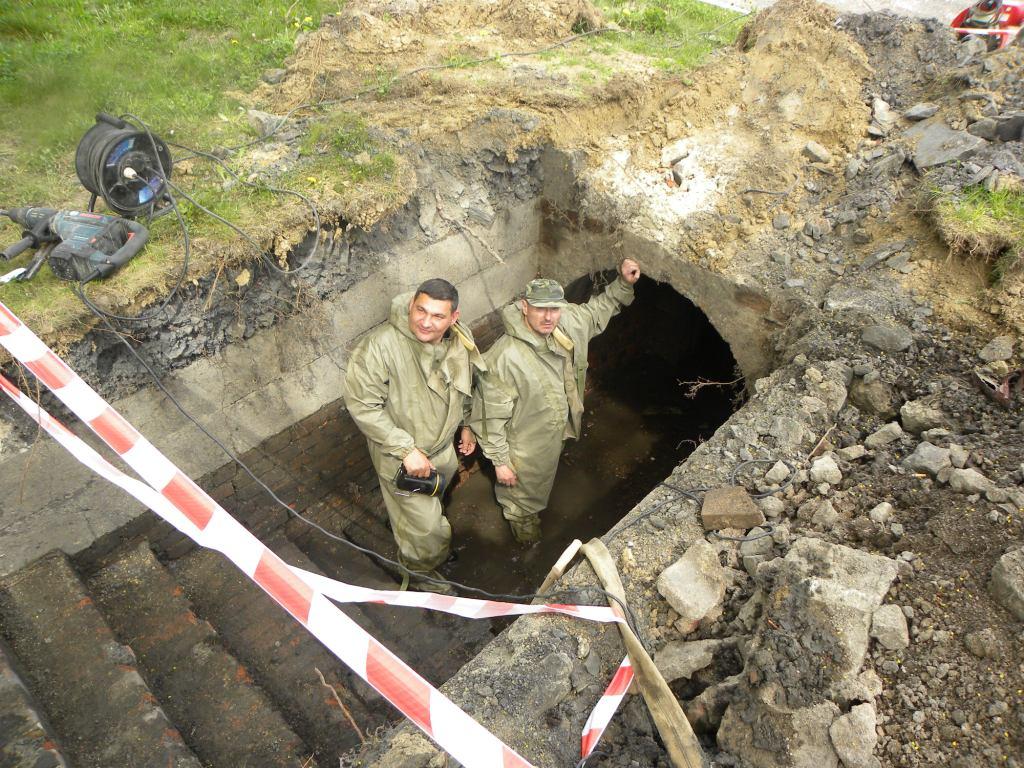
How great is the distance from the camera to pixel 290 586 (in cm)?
245

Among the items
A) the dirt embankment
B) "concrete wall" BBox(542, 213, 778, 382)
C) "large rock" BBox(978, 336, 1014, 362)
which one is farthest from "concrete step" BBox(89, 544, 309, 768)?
"large rock" BBox(978, 336, 1014, 362)

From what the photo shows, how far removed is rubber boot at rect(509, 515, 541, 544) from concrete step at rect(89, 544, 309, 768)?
229 cm

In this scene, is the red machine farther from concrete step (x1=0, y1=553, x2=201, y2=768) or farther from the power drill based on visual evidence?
concrete step (x1=0, y1=553, x2=201, y2=768)

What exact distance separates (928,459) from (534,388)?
2.29 metres

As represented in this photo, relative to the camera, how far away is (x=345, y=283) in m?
4.50

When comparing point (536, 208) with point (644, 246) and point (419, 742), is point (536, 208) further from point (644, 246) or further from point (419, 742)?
point (419, 742)

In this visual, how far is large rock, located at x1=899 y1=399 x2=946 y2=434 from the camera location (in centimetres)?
326

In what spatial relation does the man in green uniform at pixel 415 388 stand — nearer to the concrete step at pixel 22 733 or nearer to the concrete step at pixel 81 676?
the concrete step at pixel 81 676

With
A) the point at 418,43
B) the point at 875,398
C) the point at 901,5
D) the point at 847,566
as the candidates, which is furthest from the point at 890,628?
the point at 901,5

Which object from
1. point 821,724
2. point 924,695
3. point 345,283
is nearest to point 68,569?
point 345,283

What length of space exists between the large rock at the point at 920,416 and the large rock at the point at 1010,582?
3.48 feet

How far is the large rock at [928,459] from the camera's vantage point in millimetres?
2953

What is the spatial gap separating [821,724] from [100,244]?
4.19 metres

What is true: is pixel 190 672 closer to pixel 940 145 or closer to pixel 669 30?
pixel 940 145
